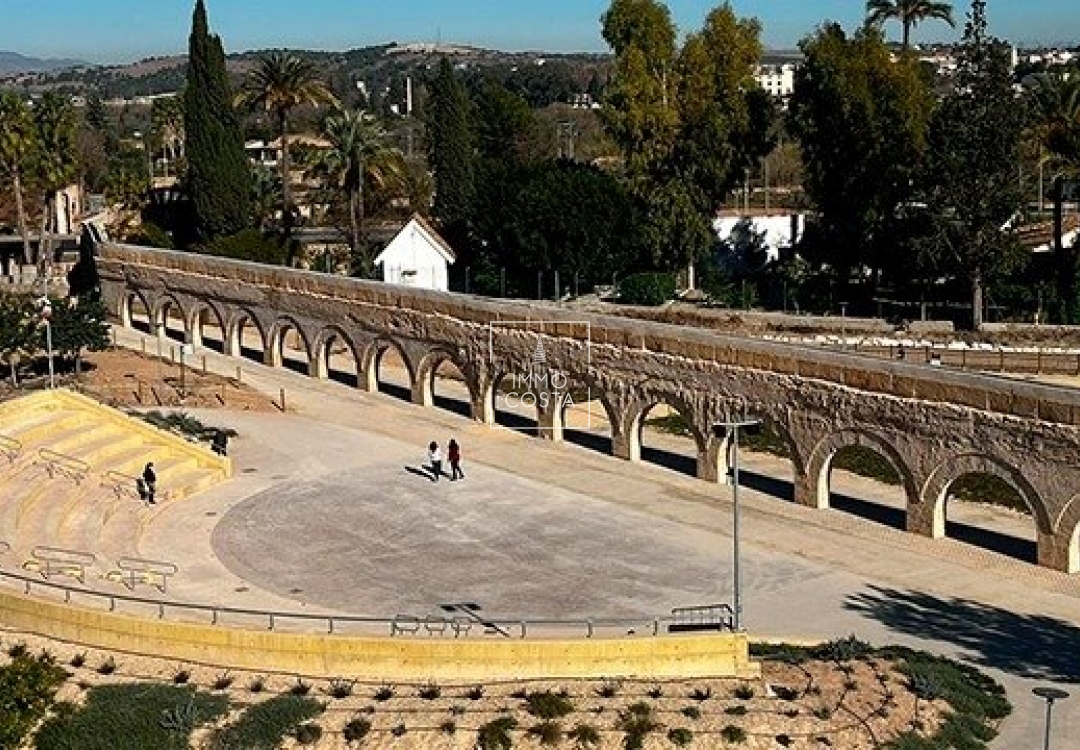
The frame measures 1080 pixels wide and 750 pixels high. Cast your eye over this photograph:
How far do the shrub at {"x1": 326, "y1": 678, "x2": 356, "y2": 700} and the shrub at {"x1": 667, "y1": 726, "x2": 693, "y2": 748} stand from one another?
5.55 meters

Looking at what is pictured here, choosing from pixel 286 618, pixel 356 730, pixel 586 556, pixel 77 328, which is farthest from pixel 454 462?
pixel 356 730

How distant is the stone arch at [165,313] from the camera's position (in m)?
64.2

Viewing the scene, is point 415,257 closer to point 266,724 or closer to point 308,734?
point 266,724

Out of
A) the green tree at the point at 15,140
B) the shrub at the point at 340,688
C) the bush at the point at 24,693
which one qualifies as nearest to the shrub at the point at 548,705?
the shrub at the point at 340,688

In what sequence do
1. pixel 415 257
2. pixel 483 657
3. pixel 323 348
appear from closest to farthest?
pixel 483 657, pixel 323 348, pixel 415 257

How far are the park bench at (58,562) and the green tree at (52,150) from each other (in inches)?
2009

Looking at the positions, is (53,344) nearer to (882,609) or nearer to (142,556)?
(142,556)

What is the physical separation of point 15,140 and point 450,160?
2252 cm

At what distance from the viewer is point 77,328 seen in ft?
169

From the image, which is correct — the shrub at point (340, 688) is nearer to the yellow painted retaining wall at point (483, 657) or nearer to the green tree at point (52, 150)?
the yellow painted retaining wall at point (483, 657)

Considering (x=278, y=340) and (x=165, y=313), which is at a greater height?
(x=165, y=313)

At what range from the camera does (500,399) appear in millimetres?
52094

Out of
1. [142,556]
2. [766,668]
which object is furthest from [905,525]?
[142,556]

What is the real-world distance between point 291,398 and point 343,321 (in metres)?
3.63
